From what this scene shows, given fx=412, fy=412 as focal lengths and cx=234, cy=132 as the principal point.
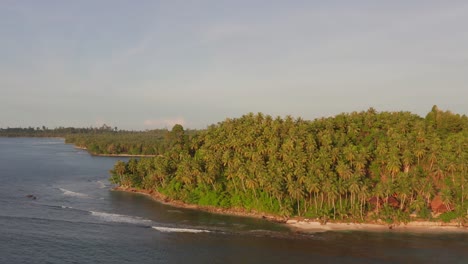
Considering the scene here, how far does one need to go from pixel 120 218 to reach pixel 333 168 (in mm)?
46218

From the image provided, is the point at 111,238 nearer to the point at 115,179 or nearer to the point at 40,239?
the point at 40,239

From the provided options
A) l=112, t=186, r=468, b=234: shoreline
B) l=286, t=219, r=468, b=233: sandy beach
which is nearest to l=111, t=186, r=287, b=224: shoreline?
l=112, t=186, r=468, b=234: shoreline

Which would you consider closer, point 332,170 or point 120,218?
point 120,218

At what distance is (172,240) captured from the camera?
72375 mm

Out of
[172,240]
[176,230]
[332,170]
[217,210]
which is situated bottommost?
[172,240]

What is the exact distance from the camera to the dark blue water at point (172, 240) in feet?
210

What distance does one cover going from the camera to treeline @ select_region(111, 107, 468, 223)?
83.1 metres

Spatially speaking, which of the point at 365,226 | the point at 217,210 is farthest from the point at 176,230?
the point at 365,226

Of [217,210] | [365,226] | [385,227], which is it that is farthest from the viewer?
[217,210]

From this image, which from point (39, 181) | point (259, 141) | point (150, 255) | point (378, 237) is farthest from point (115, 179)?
point (378, 237)

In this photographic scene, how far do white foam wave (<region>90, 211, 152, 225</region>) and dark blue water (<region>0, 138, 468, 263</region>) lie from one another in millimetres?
196

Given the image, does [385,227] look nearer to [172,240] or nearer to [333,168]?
[333,168]

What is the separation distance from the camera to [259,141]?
96.2 metres

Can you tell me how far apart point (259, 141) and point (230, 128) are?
1308 cm
